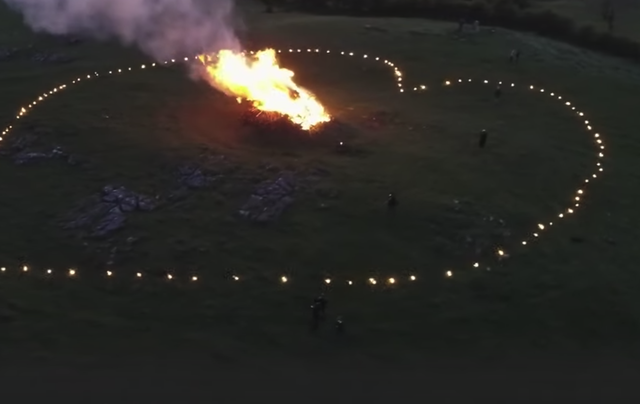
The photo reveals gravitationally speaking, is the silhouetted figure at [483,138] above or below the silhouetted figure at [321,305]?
above

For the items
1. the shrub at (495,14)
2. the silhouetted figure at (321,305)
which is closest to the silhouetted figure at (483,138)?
the silhouetted figure at (321,305)

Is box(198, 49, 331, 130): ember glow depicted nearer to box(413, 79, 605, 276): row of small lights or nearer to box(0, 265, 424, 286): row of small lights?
box(413, 79, 605, 276): row of small lights

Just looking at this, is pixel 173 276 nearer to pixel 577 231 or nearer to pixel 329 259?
pixel 329 259

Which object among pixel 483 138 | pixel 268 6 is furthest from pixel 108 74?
pixel 483 138

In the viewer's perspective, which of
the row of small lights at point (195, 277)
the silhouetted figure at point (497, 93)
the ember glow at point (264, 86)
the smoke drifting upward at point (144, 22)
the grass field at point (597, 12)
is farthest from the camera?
the grass field at point (597, 12)

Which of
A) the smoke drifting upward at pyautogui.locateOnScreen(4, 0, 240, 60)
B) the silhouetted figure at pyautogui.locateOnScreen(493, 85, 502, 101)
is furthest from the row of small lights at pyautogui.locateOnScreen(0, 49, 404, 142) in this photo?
the silhouetted figure at pyautogui.locateOnScreen(493, 85, 502, 101)

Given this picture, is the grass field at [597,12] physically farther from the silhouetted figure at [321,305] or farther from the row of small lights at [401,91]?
the silhouetted figure at [321,305]

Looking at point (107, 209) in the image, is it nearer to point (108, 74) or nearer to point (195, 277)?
point (195, 277)
